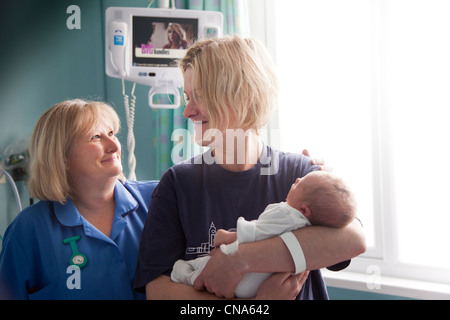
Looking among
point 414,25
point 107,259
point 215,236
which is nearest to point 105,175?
point 107,259

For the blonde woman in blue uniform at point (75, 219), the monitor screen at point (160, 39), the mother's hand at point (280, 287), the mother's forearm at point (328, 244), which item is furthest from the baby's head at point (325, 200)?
the monitor screen at point (160, 39)

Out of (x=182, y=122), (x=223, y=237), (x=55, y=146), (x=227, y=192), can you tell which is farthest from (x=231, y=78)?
(x=182, y=122)

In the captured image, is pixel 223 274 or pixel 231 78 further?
pixel 231 78

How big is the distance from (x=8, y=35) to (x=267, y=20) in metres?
1.25

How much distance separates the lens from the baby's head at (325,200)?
0.88m

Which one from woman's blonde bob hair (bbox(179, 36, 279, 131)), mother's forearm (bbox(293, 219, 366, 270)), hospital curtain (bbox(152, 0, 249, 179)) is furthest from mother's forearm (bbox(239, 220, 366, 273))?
hospital curtain (bbox(152, 0, 249, 179))

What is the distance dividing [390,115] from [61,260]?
149cm

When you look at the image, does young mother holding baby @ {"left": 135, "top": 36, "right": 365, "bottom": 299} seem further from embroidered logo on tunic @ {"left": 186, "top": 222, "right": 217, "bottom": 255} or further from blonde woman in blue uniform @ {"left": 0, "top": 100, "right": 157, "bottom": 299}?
blonde woman in blue uniform @ {"left": 0, "top": 100, "right": 157, "bottom": 299}

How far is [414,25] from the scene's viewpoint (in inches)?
67.9

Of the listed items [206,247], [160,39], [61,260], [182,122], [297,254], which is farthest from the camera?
[182,122]

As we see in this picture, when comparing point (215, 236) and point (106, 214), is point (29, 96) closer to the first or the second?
point (106, 214)

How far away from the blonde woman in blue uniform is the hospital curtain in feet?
1.91

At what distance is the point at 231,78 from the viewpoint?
97 cm

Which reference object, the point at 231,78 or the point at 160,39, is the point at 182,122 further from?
the point at 231,78
